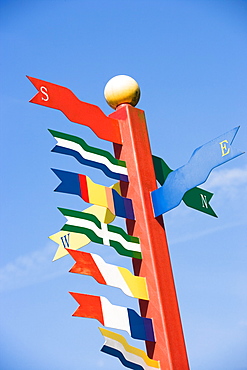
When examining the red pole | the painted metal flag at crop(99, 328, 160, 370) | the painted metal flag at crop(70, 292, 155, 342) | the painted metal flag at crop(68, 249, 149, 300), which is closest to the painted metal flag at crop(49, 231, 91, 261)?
the red pole

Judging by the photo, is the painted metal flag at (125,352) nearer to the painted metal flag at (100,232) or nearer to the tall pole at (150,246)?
the tall pole at (150,246)

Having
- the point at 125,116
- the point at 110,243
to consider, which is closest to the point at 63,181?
the point at 110,243

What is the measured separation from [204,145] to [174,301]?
1131 mm

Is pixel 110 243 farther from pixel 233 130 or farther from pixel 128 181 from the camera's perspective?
pixel 233 130

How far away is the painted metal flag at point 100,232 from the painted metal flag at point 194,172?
1.13 ft

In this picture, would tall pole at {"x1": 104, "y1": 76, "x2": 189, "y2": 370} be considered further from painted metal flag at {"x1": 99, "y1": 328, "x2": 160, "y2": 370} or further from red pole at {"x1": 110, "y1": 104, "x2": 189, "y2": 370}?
painted metal flag at {"x1": 99, "y1": 328, "x2": 160, "y2": 370}

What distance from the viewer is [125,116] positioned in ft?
17.9

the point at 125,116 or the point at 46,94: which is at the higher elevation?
the point at 125,116

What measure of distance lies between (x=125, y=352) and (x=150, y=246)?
0.79 metres

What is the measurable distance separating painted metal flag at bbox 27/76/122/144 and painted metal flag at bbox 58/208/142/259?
760 millimetres

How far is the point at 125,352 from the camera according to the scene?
4574mm

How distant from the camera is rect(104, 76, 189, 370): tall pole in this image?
4738 millimetres

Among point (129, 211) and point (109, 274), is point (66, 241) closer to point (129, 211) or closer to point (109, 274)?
point (129, 211)

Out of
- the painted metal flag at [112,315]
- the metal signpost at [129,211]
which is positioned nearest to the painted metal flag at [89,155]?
the metal signpost at [129,211]
